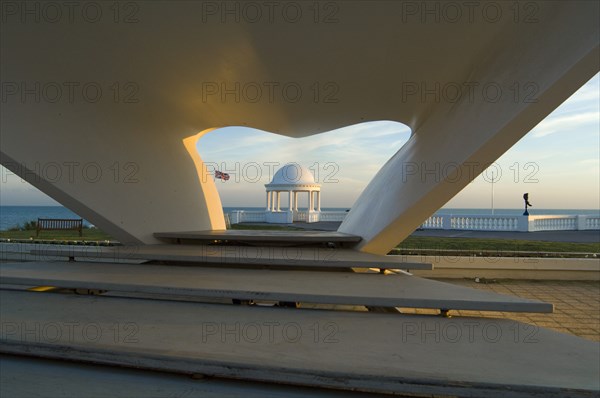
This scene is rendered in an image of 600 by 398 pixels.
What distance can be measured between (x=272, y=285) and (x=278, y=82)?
2.30 meters

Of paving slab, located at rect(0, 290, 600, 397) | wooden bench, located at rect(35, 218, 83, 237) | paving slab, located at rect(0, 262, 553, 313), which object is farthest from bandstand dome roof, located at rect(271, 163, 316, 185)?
paving slab, located at rect(0, 290, 600, 397)

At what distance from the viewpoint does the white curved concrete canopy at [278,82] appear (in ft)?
7.78

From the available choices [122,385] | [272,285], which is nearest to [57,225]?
[272,285]

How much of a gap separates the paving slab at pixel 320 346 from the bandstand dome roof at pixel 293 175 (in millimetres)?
17018

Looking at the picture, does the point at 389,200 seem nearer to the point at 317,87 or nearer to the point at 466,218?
the point at 317,87

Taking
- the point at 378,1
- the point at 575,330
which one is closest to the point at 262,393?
the point at 378,1

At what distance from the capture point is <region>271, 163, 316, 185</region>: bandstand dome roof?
63.9 feet

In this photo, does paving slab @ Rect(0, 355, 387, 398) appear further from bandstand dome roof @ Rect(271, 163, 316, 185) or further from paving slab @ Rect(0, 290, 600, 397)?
bandstand dome roof @ Rect(271, 163, 316, 185)

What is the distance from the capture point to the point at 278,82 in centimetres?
378

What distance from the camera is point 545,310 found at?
77.7 inches

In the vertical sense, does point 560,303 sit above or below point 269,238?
below

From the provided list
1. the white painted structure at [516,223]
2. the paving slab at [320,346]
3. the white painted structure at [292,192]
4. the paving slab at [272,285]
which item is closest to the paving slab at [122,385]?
the paving slab at [320,346]

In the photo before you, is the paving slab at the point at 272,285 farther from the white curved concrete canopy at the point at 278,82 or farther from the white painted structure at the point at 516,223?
the white painted structure at the point at 516,223

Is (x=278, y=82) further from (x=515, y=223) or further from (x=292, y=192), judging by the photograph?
(x=292, y=192)
